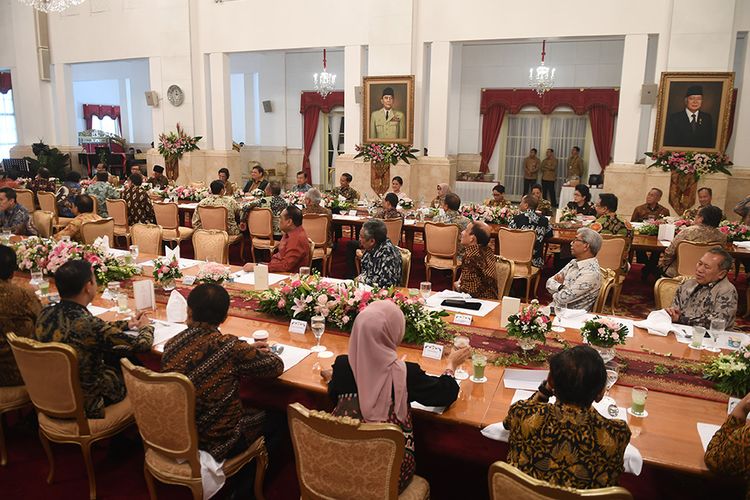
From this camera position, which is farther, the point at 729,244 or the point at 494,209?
the point at 494,209

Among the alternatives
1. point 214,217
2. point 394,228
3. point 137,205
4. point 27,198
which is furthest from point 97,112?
point 394,228

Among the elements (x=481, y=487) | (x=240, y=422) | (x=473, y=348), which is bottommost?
(x=481, y=487)

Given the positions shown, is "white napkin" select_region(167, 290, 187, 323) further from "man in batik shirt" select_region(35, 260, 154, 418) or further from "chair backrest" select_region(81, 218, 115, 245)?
"chair backrest" select_region(81, 218, 115, 245)

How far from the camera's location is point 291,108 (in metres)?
17.6

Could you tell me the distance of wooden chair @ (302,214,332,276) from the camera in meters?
7.23

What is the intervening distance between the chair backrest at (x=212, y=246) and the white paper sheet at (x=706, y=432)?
4.32 meters

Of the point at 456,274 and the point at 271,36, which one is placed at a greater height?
the point at 271,36

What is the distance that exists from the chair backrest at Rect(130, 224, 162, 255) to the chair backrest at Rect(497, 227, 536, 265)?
3.70 meters

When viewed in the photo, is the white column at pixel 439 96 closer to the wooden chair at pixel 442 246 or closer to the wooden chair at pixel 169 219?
the wooden chair at pixel 442 246

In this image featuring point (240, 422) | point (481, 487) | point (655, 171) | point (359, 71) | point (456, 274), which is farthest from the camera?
point (359, 71)

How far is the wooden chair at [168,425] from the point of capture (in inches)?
99.3

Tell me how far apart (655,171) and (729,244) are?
3802 mm

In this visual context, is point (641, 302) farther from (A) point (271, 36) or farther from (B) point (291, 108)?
(B) point (291, 108)

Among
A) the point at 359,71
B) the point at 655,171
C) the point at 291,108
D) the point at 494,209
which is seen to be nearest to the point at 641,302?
the point at 494,209
